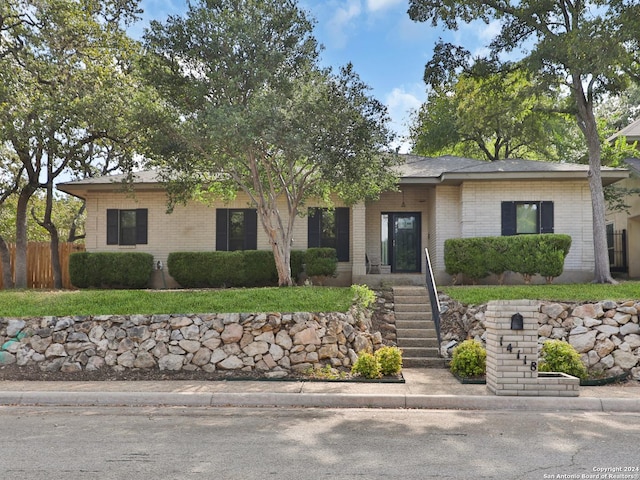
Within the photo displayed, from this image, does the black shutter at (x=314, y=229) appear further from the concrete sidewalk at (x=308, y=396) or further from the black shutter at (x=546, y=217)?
the concrete sidewalk at (x=308, y=396)

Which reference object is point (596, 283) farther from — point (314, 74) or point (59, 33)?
point (59, 33)

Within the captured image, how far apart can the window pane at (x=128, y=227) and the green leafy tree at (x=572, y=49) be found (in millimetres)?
10143

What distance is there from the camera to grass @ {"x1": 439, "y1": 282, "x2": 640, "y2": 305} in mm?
11539

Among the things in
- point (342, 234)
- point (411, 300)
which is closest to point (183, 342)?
point (411, 300)

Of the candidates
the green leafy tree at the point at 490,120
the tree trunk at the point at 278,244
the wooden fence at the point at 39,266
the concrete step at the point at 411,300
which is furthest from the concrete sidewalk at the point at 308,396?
the wooden fence at the point at 39,266

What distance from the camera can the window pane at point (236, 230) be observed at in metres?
17.3

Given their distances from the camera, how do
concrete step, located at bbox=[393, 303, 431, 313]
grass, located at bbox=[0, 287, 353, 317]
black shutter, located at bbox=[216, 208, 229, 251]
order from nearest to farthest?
1. grass, located at bbox=[0, 287, 353, 317]
2. concrete step, located at bbox=[393, 303, 431, 313]
3. black shutter, located at bbox=[216, 208, 229, 251]

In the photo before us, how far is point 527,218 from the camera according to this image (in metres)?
16.0

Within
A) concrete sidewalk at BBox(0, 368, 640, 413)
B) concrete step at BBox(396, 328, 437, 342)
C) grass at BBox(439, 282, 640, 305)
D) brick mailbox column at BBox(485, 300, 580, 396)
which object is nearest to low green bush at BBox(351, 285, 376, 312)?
concrete step at BBox(396, 328, 437, 342)

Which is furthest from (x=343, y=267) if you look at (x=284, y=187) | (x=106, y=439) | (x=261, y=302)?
(x=106, y=439)

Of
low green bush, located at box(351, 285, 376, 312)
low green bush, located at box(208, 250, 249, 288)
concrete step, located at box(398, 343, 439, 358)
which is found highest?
low green bush, located at box(208, 250, 249, 288)

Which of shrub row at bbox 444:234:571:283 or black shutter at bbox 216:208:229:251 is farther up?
black shutter at bbox 216:208:229:251

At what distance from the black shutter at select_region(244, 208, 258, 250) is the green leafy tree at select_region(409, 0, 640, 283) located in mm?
6806

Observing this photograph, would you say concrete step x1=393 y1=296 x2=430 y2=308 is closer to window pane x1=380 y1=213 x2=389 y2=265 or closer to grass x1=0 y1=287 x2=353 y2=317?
grass x1=0 y1=287 x2=353 y2=317
